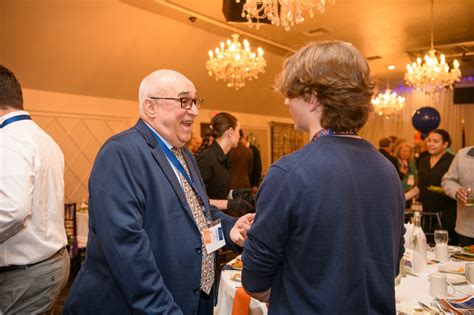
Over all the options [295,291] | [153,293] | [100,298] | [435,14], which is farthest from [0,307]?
[435,14]

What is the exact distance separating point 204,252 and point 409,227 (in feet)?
4.55

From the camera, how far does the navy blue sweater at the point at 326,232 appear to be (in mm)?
1001

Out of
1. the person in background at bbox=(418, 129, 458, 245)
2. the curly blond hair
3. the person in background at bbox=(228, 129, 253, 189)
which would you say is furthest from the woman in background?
the curly blond hair

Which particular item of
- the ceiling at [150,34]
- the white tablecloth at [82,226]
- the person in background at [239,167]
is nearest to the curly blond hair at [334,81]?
the person in background at [239,167]

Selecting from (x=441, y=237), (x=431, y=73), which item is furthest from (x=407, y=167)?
(x=441, y=237)

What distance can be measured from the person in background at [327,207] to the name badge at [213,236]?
480 millimetres

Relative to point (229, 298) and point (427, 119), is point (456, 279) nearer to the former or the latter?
point (229, 298)

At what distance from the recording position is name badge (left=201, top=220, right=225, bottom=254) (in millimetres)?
1593

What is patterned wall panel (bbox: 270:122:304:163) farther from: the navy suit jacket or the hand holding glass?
the navy suit jacket

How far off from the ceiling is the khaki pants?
3.79 m

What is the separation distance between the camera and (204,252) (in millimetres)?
1581

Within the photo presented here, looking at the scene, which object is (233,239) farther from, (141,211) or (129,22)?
(129,22)

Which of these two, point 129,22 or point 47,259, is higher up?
point 129,22

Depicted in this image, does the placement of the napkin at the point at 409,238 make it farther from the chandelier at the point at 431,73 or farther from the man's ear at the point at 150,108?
the chandelier at the point at 431,73
